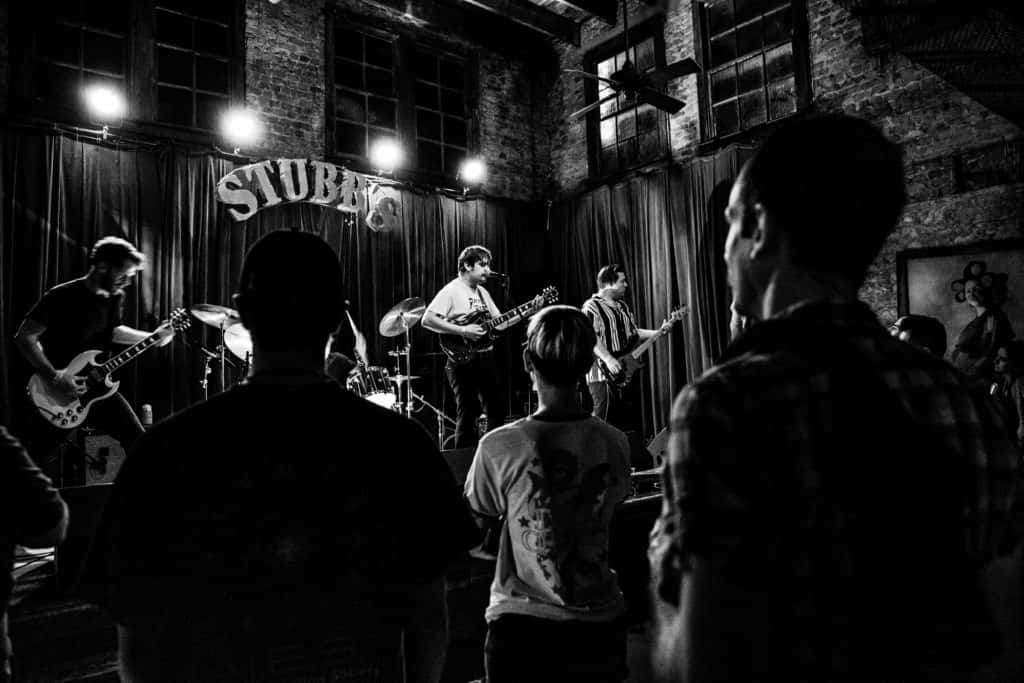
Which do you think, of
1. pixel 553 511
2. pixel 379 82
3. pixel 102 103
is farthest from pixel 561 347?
pixel 379 82

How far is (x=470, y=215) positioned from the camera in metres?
9.11

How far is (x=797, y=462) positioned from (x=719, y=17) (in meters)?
8.80

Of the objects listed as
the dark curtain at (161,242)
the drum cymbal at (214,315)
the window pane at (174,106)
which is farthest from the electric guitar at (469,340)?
the window pane at (174,106)

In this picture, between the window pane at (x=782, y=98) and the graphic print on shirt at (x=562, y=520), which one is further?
the window pane at (x=782, y=98)

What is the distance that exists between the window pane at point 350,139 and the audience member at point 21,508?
7251 millimetres

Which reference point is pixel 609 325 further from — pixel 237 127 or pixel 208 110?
pixel 208 110

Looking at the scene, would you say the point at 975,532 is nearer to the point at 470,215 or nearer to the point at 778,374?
the point at 778,374

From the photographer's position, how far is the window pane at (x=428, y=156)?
8953 millimetres

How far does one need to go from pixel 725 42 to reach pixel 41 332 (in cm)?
770

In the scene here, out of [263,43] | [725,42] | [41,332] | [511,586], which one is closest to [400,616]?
[511,586]

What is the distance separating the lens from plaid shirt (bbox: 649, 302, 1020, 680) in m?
0.70

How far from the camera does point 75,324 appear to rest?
4.70 m

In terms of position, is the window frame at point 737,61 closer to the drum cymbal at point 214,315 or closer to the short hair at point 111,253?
the drum cymbal at point 214,315

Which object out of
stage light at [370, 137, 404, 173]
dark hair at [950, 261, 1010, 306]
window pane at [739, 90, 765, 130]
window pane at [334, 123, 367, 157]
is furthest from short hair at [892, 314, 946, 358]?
window pane at [334, 123, 367, 157]
